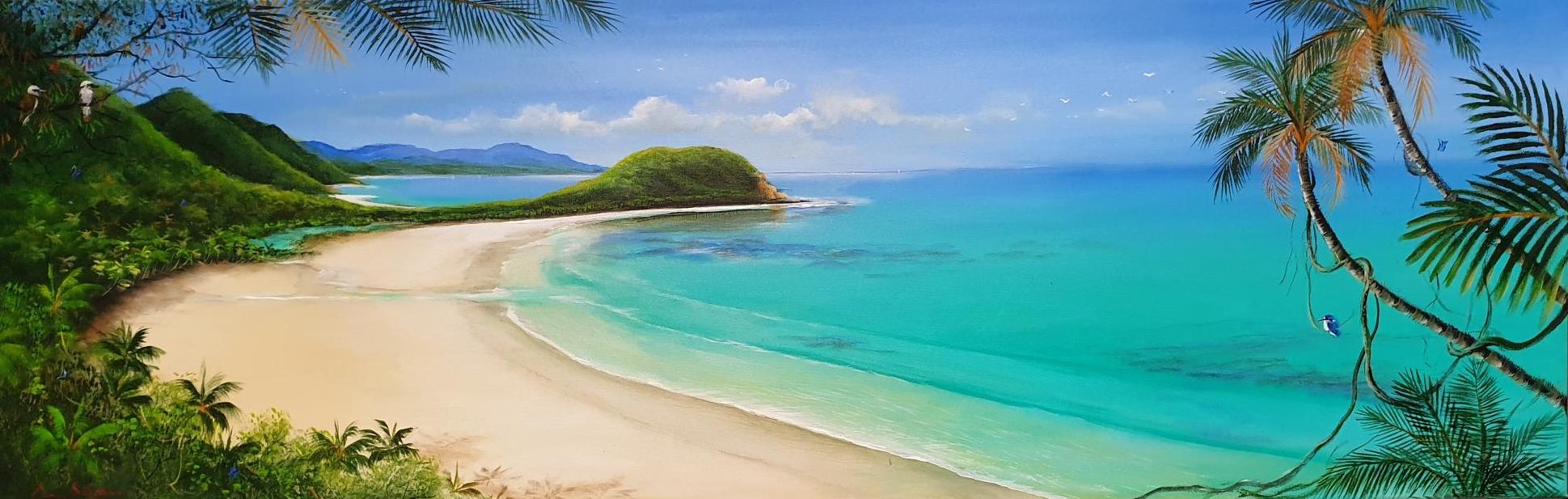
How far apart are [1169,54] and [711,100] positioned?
3.79 ft

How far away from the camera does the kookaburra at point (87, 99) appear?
226 centimetres

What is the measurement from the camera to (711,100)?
7.93 feet

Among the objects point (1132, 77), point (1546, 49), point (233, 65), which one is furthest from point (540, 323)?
point (1546, 49)

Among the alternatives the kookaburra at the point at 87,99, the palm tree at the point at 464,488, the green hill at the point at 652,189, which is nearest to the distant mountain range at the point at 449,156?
the green hill at the point at 652,189

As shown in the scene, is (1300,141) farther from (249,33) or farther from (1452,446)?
(249,33)

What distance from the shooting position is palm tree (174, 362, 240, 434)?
7.38 ft

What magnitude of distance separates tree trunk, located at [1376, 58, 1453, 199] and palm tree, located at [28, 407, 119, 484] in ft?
10.2

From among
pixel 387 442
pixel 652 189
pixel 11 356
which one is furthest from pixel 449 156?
pixel 11 356

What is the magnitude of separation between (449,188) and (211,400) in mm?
756

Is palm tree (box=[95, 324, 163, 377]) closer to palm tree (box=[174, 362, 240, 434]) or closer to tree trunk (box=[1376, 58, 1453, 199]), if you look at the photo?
palm tree (box=[174, 362, 240, 434])

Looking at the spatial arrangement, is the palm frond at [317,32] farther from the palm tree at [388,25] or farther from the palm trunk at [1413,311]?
the palm trunk at [1413,311]

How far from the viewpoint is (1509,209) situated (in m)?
2.04

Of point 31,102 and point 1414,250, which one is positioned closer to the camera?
point 1414,250

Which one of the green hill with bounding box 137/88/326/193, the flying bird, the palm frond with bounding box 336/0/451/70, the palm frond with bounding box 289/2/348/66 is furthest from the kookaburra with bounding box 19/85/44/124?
the flying bird
